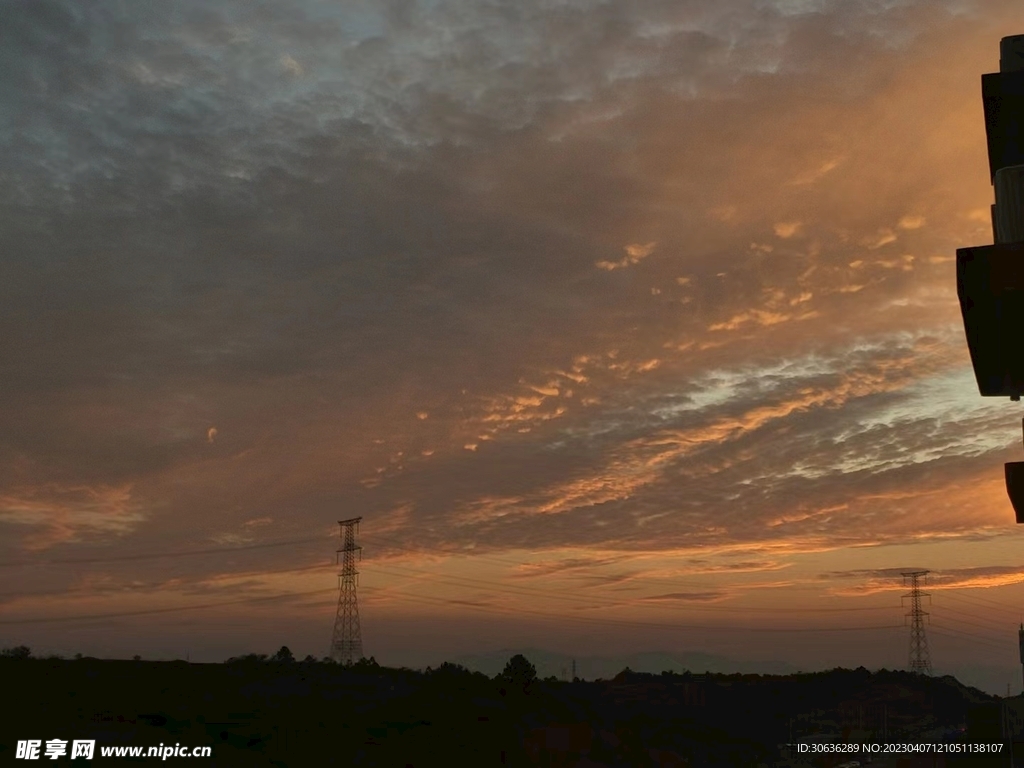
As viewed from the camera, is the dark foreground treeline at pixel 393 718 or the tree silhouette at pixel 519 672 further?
the tree silhouette at pixel 519 672

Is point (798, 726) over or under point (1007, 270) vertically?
under

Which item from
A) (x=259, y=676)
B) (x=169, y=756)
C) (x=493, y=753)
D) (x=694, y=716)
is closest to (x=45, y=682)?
(x=259, y=676)

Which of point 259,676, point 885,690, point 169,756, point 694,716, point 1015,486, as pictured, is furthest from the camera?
point 885,690

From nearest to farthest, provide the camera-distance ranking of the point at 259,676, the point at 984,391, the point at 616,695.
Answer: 1. the point at 984,391
2. the point at 259,676
3. the point at 616,695

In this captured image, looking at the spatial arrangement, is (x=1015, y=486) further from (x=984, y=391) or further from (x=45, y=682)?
(x=45, y=682)

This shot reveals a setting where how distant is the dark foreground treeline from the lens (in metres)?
65.2

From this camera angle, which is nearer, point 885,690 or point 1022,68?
point 1022,68

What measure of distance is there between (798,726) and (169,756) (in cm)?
10179

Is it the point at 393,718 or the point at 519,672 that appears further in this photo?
the point at 519,672

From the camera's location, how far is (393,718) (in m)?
79.5

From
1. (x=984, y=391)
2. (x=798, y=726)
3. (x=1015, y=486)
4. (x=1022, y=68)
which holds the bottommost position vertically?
(x=798, y=726)

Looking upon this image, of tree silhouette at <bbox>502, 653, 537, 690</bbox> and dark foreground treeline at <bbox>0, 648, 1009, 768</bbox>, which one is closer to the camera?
dark foreground treeline at <bbox>0, 648, 1009, 768</bbox>

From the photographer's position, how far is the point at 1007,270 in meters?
5.88

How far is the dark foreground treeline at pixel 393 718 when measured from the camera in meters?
65.2
